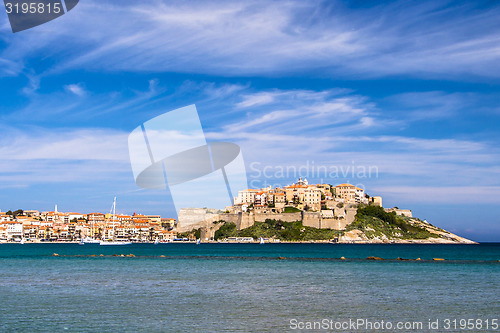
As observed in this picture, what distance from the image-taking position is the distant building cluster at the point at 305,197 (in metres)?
99.4

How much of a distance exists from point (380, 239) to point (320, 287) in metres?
75.1

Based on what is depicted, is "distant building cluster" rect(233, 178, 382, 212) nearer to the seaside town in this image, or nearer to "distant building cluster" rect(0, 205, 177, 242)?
the seaside town

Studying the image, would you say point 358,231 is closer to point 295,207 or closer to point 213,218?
point 295,207

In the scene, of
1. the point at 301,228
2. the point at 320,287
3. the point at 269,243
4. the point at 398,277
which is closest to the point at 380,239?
the point at 301,228

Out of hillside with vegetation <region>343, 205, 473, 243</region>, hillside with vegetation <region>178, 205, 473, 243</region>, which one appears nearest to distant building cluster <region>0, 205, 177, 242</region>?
hillside with vegetation <region>178, 205, 473, 243</region>

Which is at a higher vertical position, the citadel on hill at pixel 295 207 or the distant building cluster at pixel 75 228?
the citadel on hill at pixel 295 207

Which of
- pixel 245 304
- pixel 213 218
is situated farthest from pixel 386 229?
pixel 245 304

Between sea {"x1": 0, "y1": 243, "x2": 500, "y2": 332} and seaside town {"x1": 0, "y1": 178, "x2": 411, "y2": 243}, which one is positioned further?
seaside town {"x1": 0, "y1": 178, "x2": 411, "y2": 243}

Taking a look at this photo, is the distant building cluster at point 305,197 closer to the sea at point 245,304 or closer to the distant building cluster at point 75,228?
the distant building cluster at point 75,228

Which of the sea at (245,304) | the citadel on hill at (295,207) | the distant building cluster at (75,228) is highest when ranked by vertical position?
the citadel on hill at (295,207)

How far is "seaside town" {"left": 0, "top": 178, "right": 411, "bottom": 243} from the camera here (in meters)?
96.3

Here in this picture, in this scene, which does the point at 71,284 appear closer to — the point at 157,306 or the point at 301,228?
the point at 157,306

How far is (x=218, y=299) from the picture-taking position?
15984 millimetres

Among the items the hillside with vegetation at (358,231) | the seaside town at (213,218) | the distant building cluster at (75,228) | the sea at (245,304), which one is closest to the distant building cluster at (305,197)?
the seaside town at (213,218)
